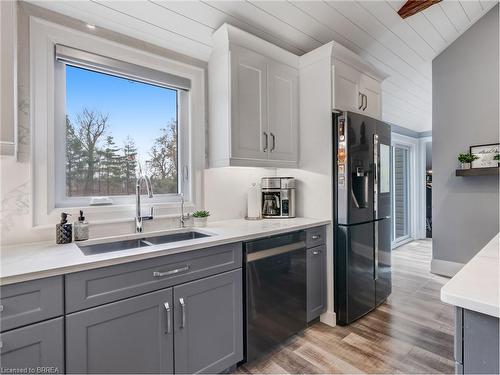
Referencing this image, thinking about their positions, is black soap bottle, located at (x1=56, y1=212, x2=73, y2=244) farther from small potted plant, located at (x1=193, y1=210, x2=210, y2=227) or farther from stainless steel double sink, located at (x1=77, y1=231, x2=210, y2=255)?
small potted plant, located at (x1=193, y1=210, x2=210, y2=227)

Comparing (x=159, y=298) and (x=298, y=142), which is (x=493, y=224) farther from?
(x=159, y=298)

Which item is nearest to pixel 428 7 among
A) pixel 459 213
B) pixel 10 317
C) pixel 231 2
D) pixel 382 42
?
pixel 382 42

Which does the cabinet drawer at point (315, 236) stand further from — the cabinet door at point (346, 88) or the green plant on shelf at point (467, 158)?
the green plant on shelf at point (467, 158)

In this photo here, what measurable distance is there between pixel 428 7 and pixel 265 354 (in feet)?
10.6

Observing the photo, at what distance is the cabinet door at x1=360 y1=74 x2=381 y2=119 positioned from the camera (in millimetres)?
2698

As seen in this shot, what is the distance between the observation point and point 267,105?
2.28m

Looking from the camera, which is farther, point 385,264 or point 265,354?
point 385,264

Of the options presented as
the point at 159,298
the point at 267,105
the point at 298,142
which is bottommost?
the point at 159,298

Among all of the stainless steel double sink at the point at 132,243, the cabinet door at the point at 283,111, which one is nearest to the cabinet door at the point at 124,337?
the stainless steel double sink at the point at 132,243

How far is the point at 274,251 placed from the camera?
1945mm

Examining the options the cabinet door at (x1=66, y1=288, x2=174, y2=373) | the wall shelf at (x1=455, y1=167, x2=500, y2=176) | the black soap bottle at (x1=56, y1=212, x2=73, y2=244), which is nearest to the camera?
the cabinet door at (x1=66, y1=288, x2=174, y2=373)

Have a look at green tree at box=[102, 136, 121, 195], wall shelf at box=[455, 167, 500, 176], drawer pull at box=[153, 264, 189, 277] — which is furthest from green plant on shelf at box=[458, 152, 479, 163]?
green tree at box=[102, 136, 121, 195]

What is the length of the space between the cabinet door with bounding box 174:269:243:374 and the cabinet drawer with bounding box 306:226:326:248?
722 mm

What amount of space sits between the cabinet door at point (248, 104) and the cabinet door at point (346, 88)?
0.63 m
